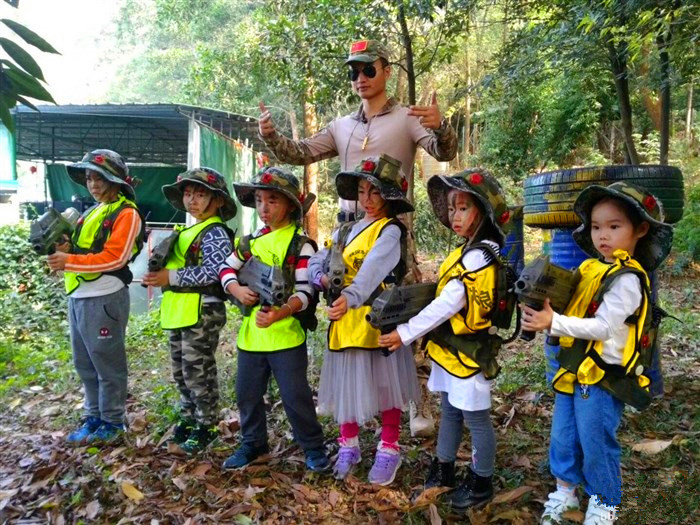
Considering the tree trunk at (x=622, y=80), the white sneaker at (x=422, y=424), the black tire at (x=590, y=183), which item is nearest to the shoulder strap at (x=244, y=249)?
the white sneaker at (x=422, y=424)

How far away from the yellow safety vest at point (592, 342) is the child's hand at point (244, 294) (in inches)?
67.0

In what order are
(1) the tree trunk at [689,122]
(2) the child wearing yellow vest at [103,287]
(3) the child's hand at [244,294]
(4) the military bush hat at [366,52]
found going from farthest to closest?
(1) the tree trunk at [689,122]
(2) the child wearing yellow vest at [103,287]
(4) the military bush hat at [366,52]
(3) the child's hand at [244,294]

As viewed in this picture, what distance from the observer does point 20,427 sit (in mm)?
4707

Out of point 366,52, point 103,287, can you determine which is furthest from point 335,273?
point 103,287

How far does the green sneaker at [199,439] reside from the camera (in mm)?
3773

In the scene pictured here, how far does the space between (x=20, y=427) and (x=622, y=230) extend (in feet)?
15.6

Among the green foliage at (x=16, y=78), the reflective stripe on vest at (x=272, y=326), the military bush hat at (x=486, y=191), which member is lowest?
the reflective stripe on vest at (x=272, y=326)

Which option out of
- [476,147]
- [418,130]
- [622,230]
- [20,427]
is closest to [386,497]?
[622,230]

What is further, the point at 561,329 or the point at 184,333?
the point at 184,333

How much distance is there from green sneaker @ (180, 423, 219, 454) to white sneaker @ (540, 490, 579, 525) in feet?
7.09

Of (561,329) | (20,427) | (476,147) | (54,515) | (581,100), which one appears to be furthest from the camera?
(476,147)

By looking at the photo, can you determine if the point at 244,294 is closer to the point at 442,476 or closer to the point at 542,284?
the point at 442,476

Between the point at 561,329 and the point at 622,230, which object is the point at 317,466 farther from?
the point at 622,230

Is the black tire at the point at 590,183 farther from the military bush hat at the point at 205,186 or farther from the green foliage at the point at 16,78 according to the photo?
the green foliage at the point at 16,78
